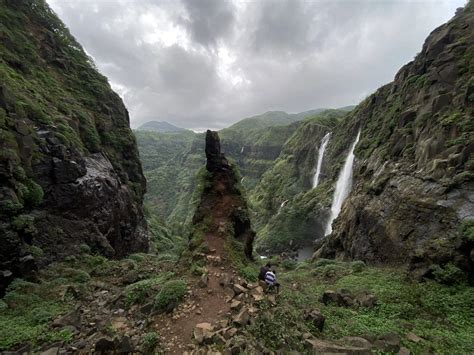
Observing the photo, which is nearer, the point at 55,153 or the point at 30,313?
the point at 30,313

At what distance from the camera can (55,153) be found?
61.2 ft

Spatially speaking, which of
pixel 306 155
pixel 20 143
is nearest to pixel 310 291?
pixel 20 143

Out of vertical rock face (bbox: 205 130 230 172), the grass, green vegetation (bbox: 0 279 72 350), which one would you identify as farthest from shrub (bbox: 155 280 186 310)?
vertical rock face (bbox: 205 130 230 172)

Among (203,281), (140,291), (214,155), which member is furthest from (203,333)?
(214,155)

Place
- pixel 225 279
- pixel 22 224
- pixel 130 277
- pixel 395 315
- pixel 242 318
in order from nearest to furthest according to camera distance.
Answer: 1. pixel 242 318
2. pixel 395 315
3. pixel 225 279
4. pixel 22 224
5. pixel 130 277

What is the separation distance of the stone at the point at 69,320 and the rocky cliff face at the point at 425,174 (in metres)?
17.0

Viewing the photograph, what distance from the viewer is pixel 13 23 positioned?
26297mm

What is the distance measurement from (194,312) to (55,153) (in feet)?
52.5

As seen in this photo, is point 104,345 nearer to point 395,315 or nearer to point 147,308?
point 147,308

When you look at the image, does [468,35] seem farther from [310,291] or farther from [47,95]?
[47,95]

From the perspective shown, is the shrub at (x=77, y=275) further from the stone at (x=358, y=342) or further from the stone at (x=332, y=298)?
the stone at (x=358, y=342)

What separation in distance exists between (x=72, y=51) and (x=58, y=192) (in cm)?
2461

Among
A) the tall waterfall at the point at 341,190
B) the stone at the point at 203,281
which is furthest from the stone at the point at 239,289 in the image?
the tall waterfall at the point at 341,190

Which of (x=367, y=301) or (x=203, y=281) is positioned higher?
(x=203, y=281)
